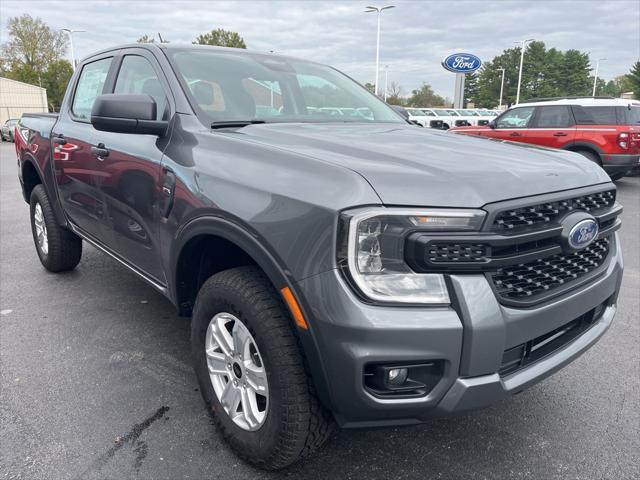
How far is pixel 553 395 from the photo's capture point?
2799 millimetres

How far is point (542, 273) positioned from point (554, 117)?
32.0ft

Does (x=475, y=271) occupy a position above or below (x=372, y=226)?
below

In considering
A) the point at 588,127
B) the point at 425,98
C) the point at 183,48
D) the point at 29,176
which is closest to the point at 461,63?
the point at 588,127

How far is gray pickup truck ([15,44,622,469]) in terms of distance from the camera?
5.48 feet

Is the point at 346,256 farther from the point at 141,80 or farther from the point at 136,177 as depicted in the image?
the point at 141,80

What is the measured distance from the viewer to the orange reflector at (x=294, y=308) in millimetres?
1761

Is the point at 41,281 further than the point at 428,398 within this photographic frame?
Yes

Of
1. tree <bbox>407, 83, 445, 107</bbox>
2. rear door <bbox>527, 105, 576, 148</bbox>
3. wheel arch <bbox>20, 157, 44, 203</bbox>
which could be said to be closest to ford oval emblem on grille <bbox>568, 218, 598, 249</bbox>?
wheel arch <bbox>20, 157, 44, 203</bbox>

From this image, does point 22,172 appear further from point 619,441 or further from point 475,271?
point 619,441

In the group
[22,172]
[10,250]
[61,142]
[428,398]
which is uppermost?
[61,142]

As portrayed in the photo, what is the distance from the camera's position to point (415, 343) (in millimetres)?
1637

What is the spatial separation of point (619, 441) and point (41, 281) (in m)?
4.43

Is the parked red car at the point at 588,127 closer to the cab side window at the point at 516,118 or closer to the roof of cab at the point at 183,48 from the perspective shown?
the cab side window at the point at 516,118

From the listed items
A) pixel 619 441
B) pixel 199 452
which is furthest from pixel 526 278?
pixel 199 452
